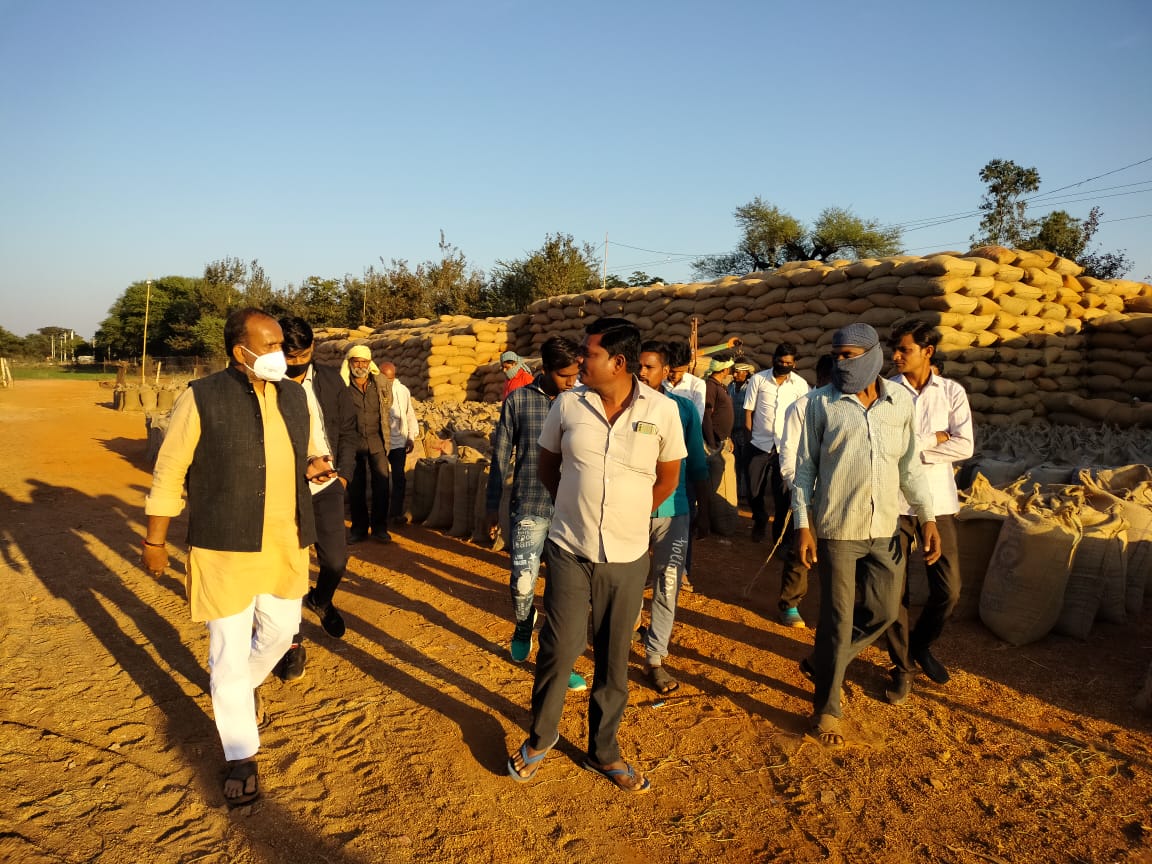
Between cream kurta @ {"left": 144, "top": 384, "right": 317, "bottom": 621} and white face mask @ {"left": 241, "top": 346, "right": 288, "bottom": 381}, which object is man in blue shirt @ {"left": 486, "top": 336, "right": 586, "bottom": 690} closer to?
cream kurta @ {"left": 144, "top": 384, "right": 317, "bottom": 621}

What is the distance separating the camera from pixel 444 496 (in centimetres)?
753

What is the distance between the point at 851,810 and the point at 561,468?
67.0 inches

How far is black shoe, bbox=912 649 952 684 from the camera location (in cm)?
390

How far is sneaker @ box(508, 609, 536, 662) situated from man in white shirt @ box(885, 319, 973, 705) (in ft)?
6.01

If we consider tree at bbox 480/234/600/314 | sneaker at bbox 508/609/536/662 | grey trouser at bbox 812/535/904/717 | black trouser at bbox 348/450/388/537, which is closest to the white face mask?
sneaker at bbox 508/609/536/662

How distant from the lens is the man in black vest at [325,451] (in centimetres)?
403

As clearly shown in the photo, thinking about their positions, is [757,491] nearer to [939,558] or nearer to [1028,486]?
[1028,486]

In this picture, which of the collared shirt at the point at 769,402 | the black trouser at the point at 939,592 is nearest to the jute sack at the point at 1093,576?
the black trouser at the point at 939,592

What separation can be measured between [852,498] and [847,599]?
1.51 ft

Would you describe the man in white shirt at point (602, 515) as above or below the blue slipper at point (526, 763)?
above

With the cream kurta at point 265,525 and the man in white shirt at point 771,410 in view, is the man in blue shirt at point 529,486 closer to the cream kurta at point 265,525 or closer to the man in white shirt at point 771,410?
the cream kurta at point 265,525

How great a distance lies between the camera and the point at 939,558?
370 cm

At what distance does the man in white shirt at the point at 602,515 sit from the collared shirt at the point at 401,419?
4665 millimetres

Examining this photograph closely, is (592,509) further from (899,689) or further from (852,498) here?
(899,689)
